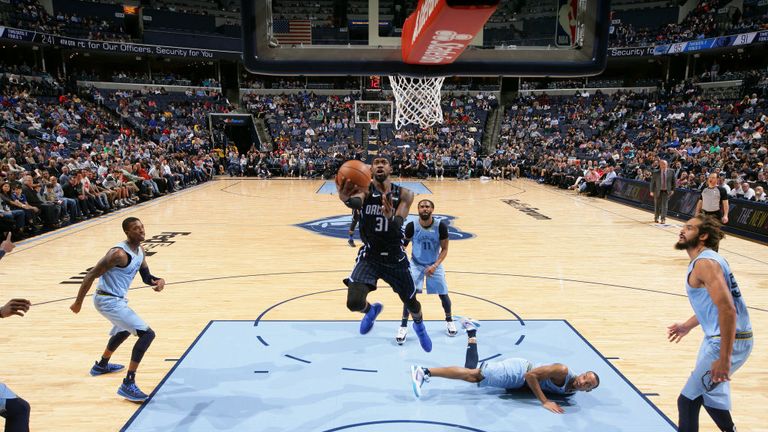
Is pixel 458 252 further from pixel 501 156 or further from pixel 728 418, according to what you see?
pixel 501 156

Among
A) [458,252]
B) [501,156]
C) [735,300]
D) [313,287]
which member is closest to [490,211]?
[458,252]

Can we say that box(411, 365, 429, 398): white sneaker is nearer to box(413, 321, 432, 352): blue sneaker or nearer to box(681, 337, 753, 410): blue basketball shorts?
box(413, 321, 432, 352): blue sneaker

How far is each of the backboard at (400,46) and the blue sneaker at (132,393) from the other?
3033mm

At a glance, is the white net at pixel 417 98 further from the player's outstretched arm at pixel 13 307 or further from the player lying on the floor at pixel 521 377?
the player's outstretched arm at pixel 13 307

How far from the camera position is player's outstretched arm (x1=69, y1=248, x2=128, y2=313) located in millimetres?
4074

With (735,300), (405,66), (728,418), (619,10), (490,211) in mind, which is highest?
(619,10)

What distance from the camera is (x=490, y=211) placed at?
50.0ft

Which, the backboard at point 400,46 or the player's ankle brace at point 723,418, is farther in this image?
the backboard at point 400,46

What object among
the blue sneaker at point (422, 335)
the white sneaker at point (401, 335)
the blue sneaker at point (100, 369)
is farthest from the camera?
the white sneaker at point (401, 335)

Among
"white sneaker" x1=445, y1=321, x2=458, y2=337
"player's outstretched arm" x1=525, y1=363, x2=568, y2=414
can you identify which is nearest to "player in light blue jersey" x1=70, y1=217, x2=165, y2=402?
"white sneaker" x1=445, y1=321, x2=458, y2=337

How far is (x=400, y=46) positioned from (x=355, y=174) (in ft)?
6.06

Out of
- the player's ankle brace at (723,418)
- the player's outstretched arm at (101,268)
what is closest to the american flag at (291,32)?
the player's outstretched arm at (101,268)

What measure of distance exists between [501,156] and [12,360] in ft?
86.1

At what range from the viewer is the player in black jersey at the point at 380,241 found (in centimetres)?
447
